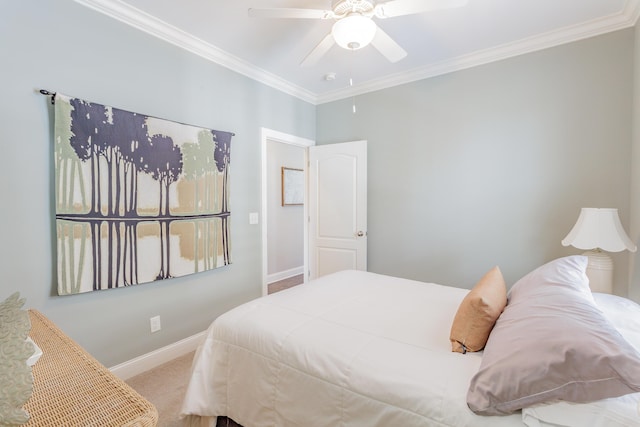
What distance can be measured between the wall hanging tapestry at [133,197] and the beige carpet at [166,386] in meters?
0.73

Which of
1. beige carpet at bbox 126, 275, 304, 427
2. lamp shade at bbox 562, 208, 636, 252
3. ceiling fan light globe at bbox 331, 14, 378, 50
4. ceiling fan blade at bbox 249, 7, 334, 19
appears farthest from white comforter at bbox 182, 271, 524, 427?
ceiling fan blade at bbox 249, 7, 334, 19

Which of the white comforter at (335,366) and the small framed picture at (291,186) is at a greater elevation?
the small framed picture at (291,186)

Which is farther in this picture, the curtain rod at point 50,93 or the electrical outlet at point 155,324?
the electrical outlet at point 155,324

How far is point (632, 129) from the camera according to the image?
2.27 m

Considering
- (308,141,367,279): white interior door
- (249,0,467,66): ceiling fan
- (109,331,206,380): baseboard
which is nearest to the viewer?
(249,0,467,66): ceiling fan

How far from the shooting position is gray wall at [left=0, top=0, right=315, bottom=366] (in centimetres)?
175

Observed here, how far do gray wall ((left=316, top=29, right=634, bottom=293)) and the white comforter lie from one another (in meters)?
1.30

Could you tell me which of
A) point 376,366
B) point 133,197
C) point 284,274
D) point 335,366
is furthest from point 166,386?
point 284,274

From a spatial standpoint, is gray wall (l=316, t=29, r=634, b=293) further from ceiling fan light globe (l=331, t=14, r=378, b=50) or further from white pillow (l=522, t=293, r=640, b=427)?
white pillow (l=522, t=293, r=640, b=427)

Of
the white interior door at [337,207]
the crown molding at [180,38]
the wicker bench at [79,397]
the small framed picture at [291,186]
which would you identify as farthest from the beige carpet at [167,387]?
the small framed picture at [291,186]

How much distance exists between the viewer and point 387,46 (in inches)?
75.7

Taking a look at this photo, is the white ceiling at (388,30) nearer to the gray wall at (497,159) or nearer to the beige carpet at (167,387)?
the gray wall at (497,159)

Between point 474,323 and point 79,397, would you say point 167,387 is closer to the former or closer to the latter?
point 79,397

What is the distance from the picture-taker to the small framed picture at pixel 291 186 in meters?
5.17
